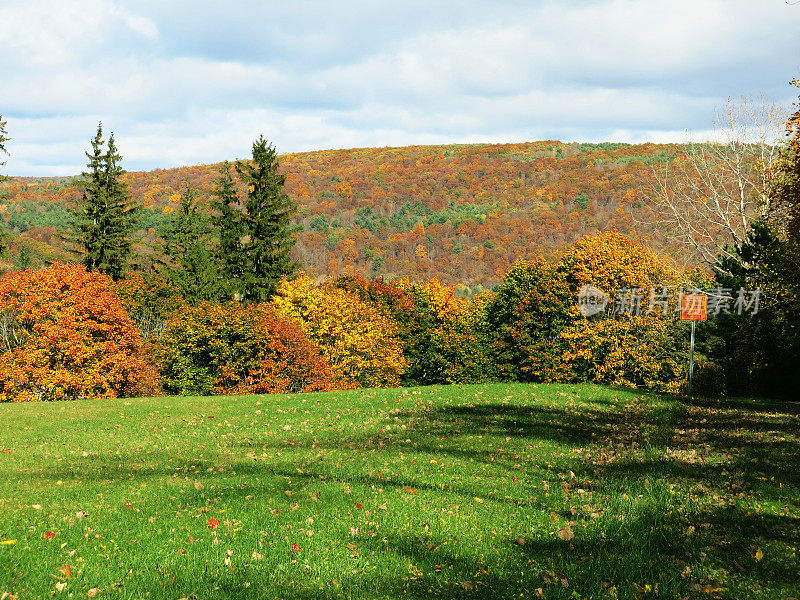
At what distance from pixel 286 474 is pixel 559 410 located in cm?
1215

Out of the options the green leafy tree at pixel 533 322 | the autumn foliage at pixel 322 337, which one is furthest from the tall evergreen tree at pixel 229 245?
the green leafy tree at pixel 533 322

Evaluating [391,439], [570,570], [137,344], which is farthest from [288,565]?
[137,344]

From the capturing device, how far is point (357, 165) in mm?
152750

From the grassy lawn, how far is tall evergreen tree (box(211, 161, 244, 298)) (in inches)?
1239

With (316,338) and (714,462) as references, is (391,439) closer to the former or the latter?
(714,462)

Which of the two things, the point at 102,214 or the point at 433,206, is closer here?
the point at 102,214

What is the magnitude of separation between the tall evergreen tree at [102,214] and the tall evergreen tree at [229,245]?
7895mm

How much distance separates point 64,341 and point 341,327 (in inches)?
763

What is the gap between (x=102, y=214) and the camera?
4819 centimetres

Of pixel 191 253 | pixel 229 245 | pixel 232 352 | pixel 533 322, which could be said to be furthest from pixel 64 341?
pixel 533 322

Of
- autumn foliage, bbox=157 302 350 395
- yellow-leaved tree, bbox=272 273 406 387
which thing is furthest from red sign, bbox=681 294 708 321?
autumn foliage, bbox=157 302 350 395

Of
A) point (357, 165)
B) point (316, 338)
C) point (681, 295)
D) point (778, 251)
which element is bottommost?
point (316, 338)

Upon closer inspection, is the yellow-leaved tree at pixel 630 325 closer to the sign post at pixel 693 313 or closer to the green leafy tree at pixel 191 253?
the sign post at pixel 693 313

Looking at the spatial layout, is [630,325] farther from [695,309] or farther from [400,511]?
[400,511]
